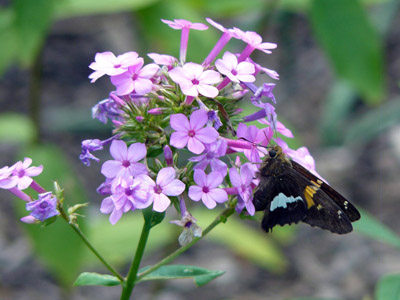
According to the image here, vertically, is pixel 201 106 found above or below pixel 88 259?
above

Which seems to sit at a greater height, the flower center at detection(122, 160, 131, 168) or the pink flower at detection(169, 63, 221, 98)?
the pink flower at detection(169, 63, 221, 98)

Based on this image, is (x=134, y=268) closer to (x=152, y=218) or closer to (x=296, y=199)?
(x=152, y=218)

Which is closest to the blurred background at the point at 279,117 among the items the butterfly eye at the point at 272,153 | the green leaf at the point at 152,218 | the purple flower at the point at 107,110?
the butterfly eye at the point at 272,153

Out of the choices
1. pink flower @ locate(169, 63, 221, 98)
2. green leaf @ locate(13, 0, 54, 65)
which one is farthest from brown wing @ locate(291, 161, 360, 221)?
green leaf @ locate(13, 0, 54, 65)

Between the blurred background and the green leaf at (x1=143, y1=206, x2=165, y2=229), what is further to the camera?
the blurred background

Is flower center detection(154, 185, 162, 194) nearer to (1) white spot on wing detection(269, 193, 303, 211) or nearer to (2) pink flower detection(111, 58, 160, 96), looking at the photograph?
(2) pink flower detection(111, 58, 160, 96)

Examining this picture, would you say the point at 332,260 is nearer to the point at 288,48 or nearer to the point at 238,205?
the point at 288,48

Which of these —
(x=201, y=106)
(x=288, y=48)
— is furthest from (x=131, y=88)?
(x=288, y=48)
